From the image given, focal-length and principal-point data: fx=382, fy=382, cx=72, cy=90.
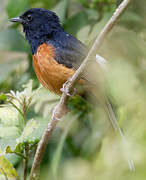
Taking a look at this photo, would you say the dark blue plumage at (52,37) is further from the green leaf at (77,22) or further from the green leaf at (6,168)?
the green leaf at (6,168)

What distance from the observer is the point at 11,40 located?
12.5ft

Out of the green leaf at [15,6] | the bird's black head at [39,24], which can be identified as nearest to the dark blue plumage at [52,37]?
the bird's black head at [39,24]

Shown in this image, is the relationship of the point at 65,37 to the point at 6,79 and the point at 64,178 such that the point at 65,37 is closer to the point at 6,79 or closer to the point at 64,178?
the point at 6,79

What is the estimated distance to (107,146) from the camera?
9.04 feet

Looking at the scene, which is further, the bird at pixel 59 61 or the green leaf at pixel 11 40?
the green leaf at pixel 11 40

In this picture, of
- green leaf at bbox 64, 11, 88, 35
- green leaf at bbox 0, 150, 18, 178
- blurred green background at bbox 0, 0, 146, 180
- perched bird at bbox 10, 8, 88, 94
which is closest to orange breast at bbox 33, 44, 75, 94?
perched bird at bbox 10, 8, 88, 94

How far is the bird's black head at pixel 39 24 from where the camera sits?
384 centimetres

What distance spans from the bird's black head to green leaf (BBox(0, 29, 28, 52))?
98mm

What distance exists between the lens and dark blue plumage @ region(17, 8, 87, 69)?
346cm

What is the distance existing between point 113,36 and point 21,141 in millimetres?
1780

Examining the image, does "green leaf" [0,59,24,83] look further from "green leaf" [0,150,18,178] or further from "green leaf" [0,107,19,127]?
"green leaf" [0,150,18,178]

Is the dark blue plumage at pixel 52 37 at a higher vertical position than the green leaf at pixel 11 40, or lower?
higher

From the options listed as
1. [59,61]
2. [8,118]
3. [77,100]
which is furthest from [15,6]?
[8,118]

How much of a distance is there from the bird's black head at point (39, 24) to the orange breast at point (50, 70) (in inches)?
10.3
